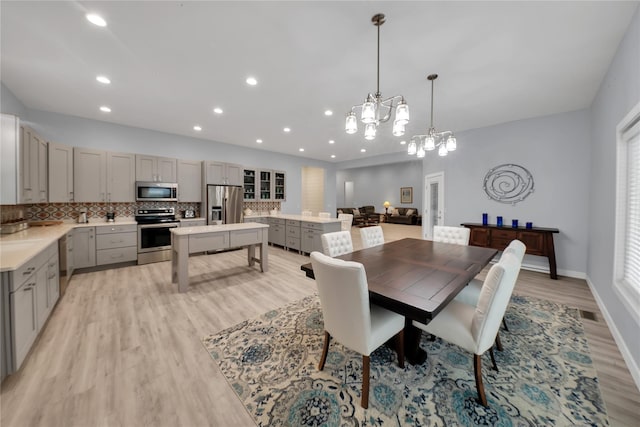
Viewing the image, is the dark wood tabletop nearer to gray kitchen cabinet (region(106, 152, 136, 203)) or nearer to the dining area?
the dining area

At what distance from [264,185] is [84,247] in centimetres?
404

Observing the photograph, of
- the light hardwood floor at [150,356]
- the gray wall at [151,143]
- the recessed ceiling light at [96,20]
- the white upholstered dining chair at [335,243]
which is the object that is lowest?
the light hardwood floor at [150,356]

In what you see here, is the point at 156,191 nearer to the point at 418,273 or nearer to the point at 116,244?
the point at 116,244

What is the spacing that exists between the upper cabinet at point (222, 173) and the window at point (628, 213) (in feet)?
20.9

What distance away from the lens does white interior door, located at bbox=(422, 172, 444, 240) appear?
560 centimetres

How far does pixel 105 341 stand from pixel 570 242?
265 inches

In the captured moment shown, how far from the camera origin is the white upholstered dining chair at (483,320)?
57.2 inches

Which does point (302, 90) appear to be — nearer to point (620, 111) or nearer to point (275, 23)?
point (275, 23)

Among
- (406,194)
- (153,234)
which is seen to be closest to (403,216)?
(406,194)

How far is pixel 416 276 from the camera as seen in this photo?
6.06ft

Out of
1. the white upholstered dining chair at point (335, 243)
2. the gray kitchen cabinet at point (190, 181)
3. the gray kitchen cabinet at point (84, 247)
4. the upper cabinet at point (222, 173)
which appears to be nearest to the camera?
the white upholstered dining chair at point (335, 243)

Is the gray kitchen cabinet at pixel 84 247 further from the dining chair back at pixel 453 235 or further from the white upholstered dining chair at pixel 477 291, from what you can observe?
the dining chair back at pixel 453 235

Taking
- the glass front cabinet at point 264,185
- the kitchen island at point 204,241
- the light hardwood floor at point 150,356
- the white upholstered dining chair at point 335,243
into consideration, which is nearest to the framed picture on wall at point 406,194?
the glass front cabinet at point 264,185

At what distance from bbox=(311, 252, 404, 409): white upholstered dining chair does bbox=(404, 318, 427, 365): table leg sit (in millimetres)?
335
